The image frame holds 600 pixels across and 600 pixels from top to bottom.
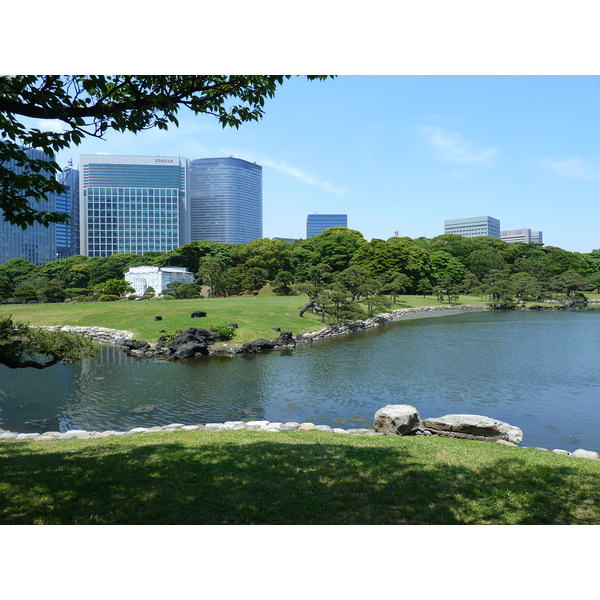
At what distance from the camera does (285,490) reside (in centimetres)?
554

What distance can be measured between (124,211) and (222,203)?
33.5m

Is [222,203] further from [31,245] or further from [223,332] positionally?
[223,332]

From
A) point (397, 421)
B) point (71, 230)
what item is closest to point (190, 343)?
point (397, 421)

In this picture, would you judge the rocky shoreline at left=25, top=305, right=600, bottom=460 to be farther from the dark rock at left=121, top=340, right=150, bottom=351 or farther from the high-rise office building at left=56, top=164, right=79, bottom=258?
the high-rise office building at left=56, top=164, right=79, bottom=258

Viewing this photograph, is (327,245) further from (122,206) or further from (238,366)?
(122,206)

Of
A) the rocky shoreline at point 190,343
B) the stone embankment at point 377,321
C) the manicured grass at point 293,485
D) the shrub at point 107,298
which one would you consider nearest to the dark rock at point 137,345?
the rocky shoreline at point 190,343

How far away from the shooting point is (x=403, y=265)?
6694 cm

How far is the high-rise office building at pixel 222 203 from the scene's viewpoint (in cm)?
13112

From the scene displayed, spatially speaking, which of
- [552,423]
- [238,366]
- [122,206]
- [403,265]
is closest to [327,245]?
[403,265]

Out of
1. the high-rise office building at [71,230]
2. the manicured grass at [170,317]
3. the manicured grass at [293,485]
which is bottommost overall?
the manicured grass at [293,485]

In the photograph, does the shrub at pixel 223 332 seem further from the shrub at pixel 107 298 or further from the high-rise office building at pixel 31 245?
the high-rise office building at pixel 31 245

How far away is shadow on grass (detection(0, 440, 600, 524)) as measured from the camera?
15.9 ft

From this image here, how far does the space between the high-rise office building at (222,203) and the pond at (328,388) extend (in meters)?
109

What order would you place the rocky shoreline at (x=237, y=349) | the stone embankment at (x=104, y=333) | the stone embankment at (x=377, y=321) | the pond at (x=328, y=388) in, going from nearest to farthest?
the rocky shoreline at (x=237, y=349), the pond at (x=328, y=388), the stone embankment at (x=104, y=333), the stone embankment at (x=377, y=321)
